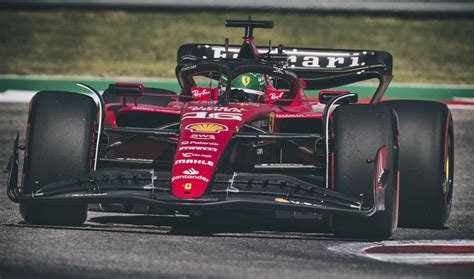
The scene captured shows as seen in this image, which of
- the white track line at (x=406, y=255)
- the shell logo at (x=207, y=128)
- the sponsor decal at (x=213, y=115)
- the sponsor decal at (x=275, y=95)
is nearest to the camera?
Answer: the white track line at (x=406, y=255)

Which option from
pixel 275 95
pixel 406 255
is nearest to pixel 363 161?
pixel 406 255

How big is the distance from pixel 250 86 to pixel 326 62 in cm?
239

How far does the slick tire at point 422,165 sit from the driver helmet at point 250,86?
1297 mm

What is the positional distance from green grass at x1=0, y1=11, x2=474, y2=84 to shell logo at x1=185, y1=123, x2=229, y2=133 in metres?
14.5

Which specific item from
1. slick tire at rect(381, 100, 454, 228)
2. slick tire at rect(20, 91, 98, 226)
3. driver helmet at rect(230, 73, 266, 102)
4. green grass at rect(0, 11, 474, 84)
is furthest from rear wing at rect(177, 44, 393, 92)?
green grass at rect(0, 11, 474, 84)

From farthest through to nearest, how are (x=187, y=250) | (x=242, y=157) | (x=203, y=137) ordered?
(x=242, y=157) < (x=203, y=137) < (x=187, y=250)

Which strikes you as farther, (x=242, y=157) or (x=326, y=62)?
(x=326, y=62)

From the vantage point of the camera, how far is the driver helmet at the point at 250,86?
11.5 m

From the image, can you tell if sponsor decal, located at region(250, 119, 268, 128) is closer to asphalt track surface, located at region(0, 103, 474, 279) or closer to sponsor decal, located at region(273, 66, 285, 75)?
sponsor decal, located at region(273, 66, 285, 75)

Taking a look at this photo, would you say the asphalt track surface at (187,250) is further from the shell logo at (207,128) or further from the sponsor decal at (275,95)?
the sponsor decal at (275,95)

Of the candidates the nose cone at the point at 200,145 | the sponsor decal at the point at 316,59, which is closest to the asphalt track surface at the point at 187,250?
the nose cone at the point at 200,145

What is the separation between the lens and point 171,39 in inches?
1097

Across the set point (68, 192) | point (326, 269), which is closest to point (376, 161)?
point (326, 269)

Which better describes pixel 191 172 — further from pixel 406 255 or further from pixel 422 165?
pixel 422 165
